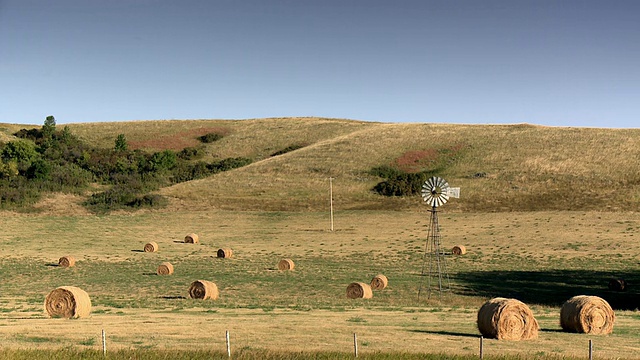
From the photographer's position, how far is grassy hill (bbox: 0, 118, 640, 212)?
311ft

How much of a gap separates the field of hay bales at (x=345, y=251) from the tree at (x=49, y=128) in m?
20.3

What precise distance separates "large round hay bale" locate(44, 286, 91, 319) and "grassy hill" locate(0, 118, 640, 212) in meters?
61.1

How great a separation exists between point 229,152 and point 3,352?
122m

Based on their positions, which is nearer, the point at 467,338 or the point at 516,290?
the point at 467,338

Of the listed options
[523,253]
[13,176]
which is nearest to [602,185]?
[523,253]

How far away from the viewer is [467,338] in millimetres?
28172

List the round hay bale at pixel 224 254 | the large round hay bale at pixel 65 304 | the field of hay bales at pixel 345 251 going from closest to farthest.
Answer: the field of hay bales at pixel 345 251 < the large round hay bale at pixel 65 304 < the round hay bale at pixel 224 254

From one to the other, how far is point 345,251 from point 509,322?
141 feet

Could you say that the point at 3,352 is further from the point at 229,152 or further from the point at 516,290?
the point at 229,152

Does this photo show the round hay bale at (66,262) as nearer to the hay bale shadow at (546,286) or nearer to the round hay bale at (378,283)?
the round hay bale at (378,283)

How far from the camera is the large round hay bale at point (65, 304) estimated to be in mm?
34250

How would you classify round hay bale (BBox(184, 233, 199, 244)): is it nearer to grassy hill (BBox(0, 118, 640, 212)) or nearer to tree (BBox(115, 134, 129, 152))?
grassy hill (BBox(0, 118, 640, 212))

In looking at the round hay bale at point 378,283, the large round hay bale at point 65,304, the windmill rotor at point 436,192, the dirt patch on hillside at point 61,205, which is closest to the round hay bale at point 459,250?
the windmill rotor at point 436,192

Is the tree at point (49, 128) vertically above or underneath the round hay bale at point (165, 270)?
above
